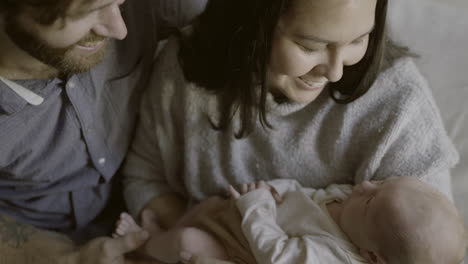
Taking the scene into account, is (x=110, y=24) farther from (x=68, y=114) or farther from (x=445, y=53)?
(x=445, y=53)

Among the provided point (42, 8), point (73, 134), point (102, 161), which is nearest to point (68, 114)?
point (73, 134)

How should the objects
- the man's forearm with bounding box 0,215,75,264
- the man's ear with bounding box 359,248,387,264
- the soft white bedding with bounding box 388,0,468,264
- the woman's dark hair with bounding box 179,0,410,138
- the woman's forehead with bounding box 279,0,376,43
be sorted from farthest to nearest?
the soft white bedding with bounding box 388,0,468,264 < the man's forearm with bounding box 0,215,75,264 < the man's ear with bounding box 359,248,387,264 < the woman's dark hair with bounding box 179,0,410,138 < the woman's forehead with bounding box 279,0,376,43

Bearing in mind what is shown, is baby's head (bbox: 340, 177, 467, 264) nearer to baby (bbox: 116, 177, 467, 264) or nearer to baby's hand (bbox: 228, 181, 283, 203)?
baby (bbox: 116, 177, 467, 264)

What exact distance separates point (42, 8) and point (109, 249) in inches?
25.2

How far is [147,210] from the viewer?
148 centimetres

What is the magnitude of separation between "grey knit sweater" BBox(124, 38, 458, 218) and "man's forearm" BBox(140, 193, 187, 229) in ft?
0.07

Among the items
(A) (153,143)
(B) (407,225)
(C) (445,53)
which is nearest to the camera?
(B) (407,225)

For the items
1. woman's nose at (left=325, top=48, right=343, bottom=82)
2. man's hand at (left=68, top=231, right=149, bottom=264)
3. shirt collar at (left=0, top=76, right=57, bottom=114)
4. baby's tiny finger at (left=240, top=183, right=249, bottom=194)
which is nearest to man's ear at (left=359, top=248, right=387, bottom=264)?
baby's tiny finger at (left=240, top=183, right=249, bottom=194)

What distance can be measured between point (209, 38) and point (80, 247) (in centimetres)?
71

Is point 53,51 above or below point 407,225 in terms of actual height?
above

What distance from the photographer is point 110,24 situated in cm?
110

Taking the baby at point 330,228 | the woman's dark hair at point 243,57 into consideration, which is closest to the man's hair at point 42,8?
the woman's dark hair at point 243,57

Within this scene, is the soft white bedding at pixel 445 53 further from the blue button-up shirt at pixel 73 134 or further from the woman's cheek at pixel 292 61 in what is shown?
the blue button-up shirt at pixel 73 134

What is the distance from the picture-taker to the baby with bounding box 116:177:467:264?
42.8 inches
